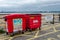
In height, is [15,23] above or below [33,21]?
above

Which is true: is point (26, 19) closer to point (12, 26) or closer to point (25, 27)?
point (25, 27)

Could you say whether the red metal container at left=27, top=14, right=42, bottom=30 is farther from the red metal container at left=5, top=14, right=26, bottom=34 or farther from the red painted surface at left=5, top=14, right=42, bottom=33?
the red metal container at left=5, top=14, right=26, bottom=34

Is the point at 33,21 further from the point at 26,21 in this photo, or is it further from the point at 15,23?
the point at 15,23

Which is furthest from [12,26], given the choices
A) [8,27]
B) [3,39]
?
[3,39]

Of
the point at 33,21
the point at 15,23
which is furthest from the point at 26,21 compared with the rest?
the point at 15,23

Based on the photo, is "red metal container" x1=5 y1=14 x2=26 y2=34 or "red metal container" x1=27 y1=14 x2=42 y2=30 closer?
"red metal container" x1=5 y1=14 x2=26 y2=34

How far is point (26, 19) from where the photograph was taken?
13.7 metres

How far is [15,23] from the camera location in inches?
483

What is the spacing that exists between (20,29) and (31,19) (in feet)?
6.27

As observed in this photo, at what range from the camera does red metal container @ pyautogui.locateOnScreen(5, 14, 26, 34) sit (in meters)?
12.0

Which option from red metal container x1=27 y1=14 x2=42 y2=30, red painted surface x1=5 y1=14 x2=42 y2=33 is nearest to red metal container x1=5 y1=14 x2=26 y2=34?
red painted surface x1=5 y1=14 x2=42 y2=33

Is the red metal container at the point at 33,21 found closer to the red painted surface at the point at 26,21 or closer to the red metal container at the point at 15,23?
the red painted surface at the point at 26,21

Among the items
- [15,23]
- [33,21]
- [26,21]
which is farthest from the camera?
[33,21]

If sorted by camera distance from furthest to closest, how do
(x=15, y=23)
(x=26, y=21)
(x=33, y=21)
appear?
(x=33, y=21) < (x=26, y=21) < (x=15, y=23)
